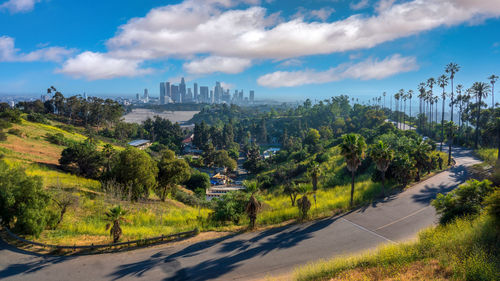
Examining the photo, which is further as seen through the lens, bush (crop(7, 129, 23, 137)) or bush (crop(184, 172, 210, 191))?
bush (crop(184, 172, 210, 191))

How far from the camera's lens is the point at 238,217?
20.9 m

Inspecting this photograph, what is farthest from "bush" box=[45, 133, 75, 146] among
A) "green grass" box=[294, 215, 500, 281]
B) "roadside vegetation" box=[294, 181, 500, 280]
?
"roadside vegetation" box=[294, 181, 500, 280]

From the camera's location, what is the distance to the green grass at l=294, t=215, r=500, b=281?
1023cm

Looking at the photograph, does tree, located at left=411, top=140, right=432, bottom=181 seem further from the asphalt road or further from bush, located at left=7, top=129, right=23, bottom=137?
bush, located at left=7, top=129, right=23, bottom=137

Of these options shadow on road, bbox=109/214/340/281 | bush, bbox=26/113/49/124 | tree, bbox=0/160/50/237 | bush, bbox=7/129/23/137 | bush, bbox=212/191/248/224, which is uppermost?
bush, bbox=26/113/49/124

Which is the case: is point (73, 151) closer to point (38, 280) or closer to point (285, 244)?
point (38, 280)

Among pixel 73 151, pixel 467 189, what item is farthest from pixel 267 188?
pixel 467 189

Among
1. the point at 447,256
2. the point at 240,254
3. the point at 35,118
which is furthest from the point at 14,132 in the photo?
the point at 447,256

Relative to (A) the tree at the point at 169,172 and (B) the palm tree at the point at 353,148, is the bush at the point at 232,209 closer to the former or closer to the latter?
(A) the tree at the point at 169,172

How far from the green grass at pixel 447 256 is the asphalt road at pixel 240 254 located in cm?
274

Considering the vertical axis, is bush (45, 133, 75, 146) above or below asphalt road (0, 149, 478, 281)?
above

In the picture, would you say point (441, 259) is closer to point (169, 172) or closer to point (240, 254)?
point (240, 254)

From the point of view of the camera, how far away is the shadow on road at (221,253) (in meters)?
13.7

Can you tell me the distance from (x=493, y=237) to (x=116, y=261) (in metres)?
19.2
